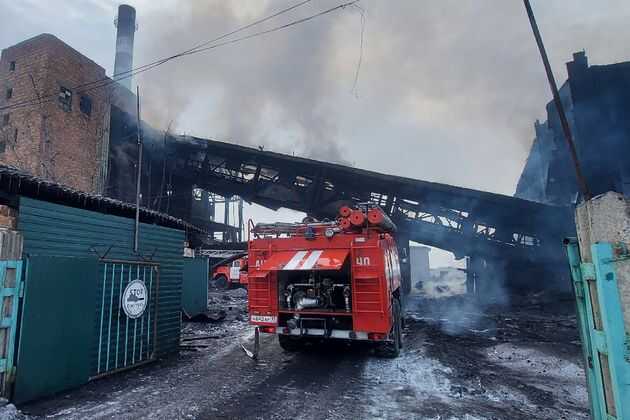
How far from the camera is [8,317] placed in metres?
4.80

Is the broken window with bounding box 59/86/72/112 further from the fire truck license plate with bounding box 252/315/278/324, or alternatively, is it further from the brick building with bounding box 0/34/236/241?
the fire truck license plate with bounding box 252/315/278/324

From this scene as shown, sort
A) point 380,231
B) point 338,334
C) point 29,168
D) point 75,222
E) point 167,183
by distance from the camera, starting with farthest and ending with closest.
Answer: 1. point 167,183
2. point 29,168
3. point 380,231
4. point 338,334
5. point 75,222

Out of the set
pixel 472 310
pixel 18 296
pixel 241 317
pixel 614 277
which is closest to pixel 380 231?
pixel 614 277

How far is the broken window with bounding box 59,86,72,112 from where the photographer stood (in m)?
13.6

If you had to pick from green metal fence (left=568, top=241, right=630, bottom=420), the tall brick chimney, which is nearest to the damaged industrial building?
green metal fence (left=568, top=241, right=630, bottom=420)

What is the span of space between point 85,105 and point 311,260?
523 inches

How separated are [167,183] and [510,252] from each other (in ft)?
51.4

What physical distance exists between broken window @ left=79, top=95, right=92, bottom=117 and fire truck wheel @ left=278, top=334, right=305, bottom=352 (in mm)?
12751

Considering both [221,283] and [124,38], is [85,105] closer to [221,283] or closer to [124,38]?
[124,38]

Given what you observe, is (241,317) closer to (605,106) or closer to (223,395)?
(223,395)

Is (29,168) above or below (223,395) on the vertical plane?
above

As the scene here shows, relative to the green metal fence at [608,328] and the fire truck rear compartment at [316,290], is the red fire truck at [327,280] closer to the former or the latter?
the fire truck rear compartment at [316,290]

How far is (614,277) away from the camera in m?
2.34

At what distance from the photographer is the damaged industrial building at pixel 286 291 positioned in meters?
4.82
